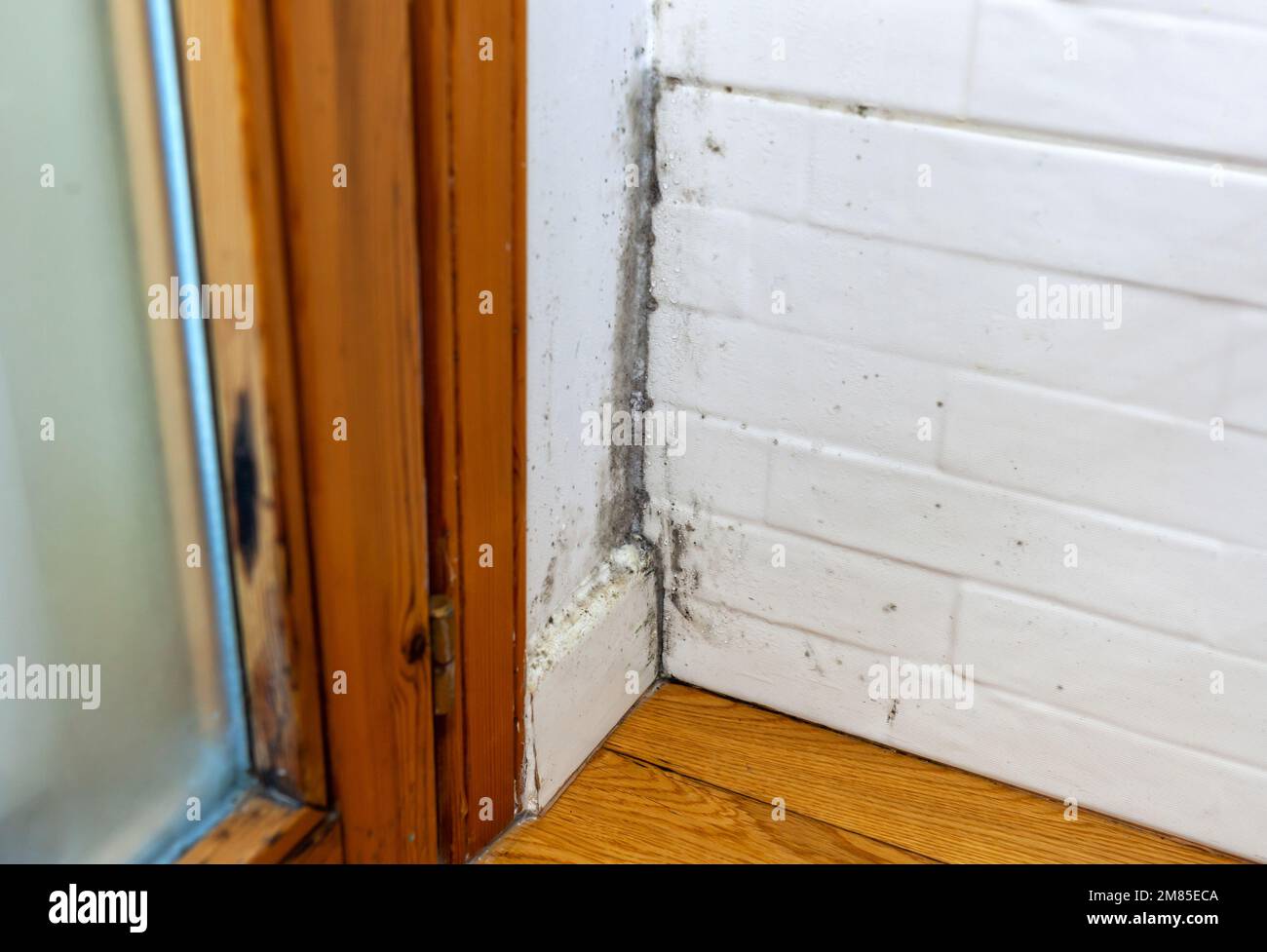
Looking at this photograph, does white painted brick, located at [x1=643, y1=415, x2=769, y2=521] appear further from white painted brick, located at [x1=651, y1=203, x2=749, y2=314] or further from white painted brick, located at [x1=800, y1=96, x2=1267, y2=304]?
white painted brick, located at [x1=800, y1=96, x2=1267, y2=304]

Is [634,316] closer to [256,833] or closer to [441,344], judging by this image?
[441,344]

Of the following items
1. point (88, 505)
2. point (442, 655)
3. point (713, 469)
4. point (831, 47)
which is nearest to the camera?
point (88, 505)

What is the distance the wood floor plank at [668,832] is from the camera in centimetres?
127

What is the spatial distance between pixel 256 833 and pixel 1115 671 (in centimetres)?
79

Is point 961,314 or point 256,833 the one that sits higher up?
point 961,314

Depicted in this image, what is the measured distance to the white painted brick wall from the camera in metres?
1.12

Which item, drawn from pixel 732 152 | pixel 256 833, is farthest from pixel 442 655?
pixel 732 152

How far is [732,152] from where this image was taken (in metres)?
1.27

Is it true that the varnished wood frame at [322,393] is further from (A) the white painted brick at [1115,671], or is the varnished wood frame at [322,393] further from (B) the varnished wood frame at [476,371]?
(A) the white painted brick at [1115,671]

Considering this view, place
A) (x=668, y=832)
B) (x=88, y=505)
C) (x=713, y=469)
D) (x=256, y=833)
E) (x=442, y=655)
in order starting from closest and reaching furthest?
(x=88, y=505)
(x=256, y=833)
(x=442, y=655)
(x=668, y=832)
(x=713, y=469)

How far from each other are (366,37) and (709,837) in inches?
31.3

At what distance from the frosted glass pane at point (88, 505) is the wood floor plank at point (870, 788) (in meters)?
0.55

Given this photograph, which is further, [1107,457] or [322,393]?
[1107,457]

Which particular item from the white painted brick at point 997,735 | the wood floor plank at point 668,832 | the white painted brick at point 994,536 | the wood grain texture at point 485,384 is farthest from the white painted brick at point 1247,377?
the wood grain texture at point 485,384
